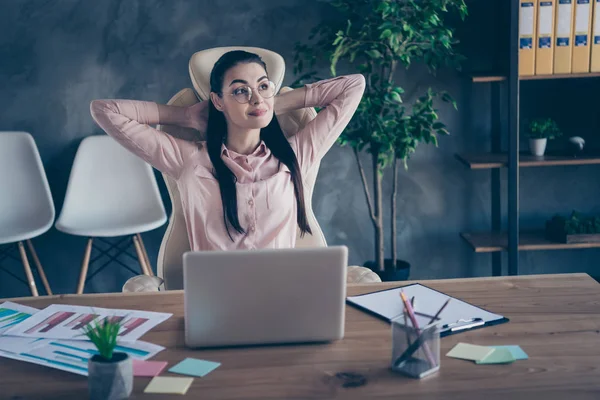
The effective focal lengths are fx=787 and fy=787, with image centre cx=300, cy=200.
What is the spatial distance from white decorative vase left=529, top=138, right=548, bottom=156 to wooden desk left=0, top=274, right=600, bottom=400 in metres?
1.90

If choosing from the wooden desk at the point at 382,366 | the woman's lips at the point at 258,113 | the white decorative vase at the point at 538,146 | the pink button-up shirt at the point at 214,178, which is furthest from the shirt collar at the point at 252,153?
the white decorative vase at the point at 538,146

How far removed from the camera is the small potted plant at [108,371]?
4.32ft

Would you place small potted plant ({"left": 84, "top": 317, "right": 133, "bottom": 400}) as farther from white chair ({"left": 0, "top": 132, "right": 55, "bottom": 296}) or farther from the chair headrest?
white chair ({"left": 0, "top": 132, "right": 55, "bottom": 296})

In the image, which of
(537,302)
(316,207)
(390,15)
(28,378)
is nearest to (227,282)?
(28,378)

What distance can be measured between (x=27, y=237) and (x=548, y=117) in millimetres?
2480

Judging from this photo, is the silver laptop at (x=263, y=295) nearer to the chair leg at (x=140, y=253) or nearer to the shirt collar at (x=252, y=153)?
the shirt collar at (x=252, y=153)

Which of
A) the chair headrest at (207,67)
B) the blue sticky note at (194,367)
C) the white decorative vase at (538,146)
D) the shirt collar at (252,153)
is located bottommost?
the blue sticky note at (194,367)

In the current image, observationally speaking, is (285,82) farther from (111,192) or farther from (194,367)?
(194,367)

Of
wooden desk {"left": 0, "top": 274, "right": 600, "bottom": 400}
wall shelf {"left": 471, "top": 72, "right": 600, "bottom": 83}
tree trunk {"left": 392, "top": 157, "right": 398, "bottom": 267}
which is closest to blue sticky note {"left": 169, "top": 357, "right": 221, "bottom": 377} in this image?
wooden desk {"left": 0, "top": 274, "right": 600, "bottom": 400}

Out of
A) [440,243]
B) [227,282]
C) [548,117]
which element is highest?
[548,117]

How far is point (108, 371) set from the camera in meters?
1.31

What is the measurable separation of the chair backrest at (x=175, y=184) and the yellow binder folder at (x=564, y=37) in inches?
58.1

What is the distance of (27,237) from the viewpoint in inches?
134

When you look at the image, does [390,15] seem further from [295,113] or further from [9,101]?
[9,101]
